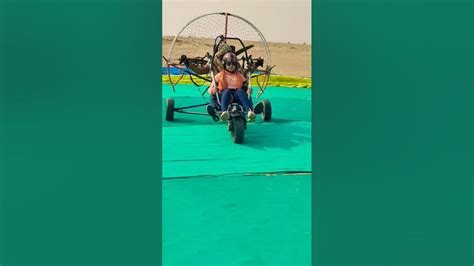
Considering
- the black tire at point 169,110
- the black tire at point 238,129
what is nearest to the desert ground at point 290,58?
the black tire at point 169,110

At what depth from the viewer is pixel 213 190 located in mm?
2271

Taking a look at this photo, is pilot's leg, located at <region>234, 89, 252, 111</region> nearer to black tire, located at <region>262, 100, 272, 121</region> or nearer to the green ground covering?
the green ground covering

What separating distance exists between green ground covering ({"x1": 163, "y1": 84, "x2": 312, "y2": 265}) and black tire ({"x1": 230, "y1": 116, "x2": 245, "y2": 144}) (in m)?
0.06

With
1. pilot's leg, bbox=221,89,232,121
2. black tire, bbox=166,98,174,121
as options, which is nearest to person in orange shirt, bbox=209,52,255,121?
pilot's leg, bbox=221,89,232,121

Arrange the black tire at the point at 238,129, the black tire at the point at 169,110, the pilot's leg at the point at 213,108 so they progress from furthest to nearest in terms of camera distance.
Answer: the black tire at the point at 169,110
the pilot's leg at the point at 213,108
the black tire at the point at 238,129

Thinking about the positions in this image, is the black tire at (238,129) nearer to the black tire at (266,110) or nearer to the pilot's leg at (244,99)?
the pilot's leg at (244,99)

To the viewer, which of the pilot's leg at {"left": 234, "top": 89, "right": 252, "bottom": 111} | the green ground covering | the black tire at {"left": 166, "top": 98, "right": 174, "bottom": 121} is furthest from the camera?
the black tire at {"left": 166, "top": 98, "right": 174, "bottom": 121}

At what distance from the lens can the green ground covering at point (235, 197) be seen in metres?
1.67

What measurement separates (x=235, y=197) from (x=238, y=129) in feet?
3.74

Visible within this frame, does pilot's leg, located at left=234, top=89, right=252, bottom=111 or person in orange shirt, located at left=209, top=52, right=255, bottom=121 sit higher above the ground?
person in orange shirt, located at left=209, top=52, right=255, bottom=121

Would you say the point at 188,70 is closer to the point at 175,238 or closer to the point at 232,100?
the point at 232,100

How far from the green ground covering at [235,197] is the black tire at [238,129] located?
0.06m

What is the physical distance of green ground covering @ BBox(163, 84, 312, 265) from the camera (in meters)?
1.67

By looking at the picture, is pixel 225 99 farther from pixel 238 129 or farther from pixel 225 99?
pixel 238 129
